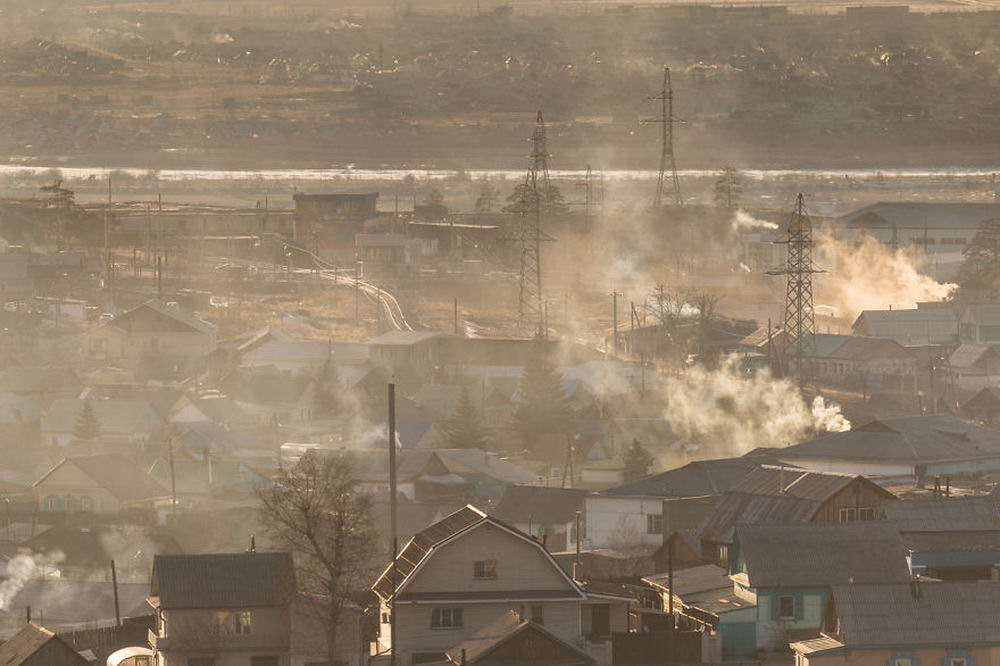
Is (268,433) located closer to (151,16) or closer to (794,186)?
(794,186)

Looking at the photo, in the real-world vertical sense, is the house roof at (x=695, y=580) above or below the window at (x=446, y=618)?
above

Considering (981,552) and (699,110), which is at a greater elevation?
(699,110)

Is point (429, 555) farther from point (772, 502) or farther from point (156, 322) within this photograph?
point (156, 322)

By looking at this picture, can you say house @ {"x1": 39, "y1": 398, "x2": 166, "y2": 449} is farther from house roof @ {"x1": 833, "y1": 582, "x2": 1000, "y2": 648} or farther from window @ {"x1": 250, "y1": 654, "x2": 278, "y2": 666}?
house roof @ {"x1": 833, "y1": 582, "x2": 1000, "y2": 648}

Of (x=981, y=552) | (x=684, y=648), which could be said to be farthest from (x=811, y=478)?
(x=684, y=648)

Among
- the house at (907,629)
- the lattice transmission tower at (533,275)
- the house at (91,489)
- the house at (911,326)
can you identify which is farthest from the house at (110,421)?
the house at (907,629)

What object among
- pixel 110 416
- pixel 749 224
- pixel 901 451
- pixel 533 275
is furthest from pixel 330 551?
pixel 749 224

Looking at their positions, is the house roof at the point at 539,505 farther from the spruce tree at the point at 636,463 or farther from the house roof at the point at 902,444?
the house roof at the point at 902,444
